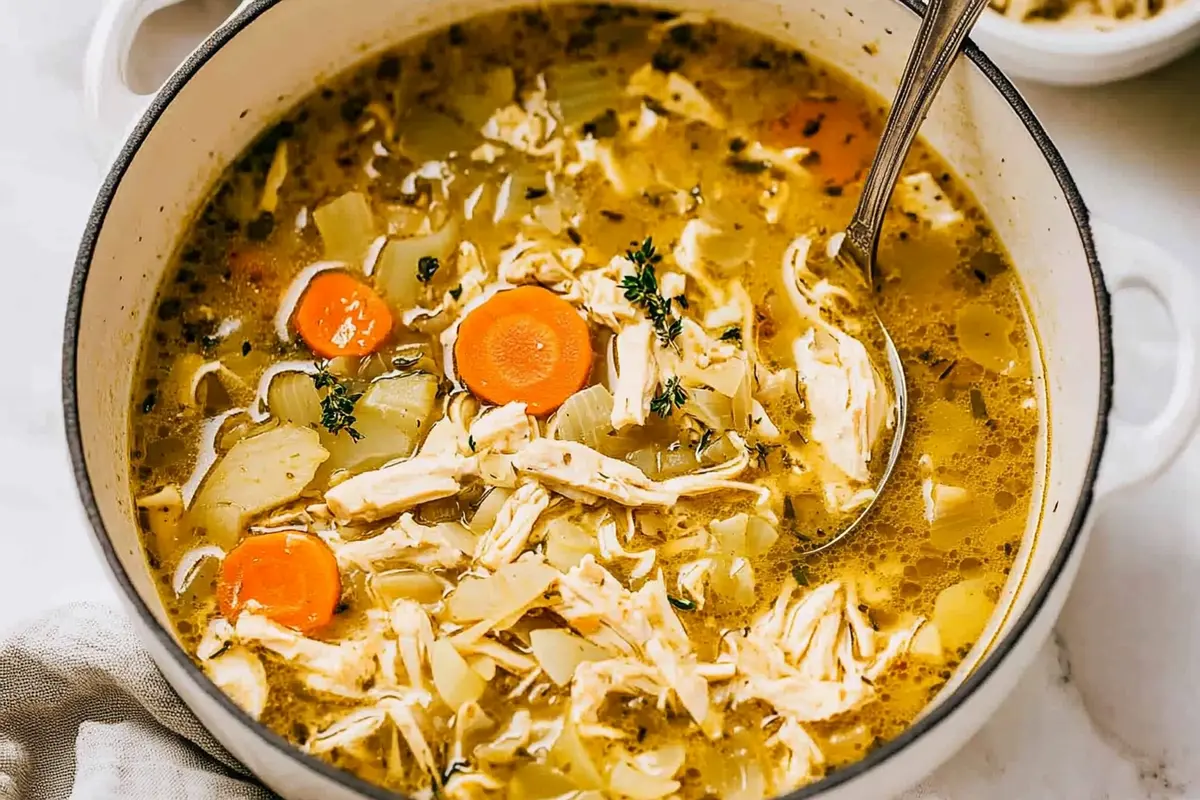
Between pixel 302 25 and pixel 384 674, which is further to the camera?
pixel 302 25

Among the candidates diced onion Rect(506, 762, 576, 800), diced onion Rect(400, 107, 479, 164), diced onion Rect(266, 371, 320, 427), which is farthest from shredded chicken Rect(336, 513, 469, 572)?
diced onion Rect(400, 107, 479, 164)

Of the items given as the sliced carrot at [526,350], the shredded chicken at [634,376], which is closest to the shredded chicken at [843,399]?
the shredded chicken at [634,376]

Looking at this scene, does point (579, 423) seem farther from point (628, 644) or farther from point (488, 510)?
point (628, 644)

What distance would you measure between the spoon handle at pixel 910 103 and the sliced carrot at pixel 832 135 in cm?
14

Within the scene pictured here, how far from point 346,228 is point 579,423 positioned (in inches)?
21.5

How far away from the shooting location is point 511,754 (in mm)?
2033

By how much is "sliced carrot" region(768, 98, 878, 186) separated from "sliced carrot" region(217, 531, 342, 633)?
1.09 metres

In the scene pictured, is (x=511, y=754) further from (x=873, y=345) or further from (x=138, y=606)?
(x=873, y=345)

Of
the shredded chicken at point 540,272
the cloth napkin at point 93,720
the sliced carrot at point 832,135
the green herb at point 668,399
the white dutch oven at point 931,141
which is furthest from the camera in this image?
the sliced carrot at point 832,135

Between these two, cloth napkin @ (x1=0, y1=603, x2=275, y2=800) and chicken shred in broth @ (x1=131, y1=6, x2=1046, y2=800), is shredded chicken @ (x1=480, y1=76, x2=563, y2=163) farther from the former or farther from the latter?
cloth napkin @ (x1=0, y1=603, x2=275, y2=800)

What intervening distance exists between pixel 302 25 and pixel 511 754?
4.23 ft

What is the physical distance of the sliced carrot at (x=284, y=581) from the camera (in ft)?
6.97

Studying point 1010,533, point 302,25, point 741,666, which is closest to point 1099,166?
point 1010,533

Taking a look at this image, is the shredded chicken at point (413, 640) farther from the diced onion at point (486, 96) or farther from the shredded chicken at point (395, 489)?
the diced onion at point (486, 96)
